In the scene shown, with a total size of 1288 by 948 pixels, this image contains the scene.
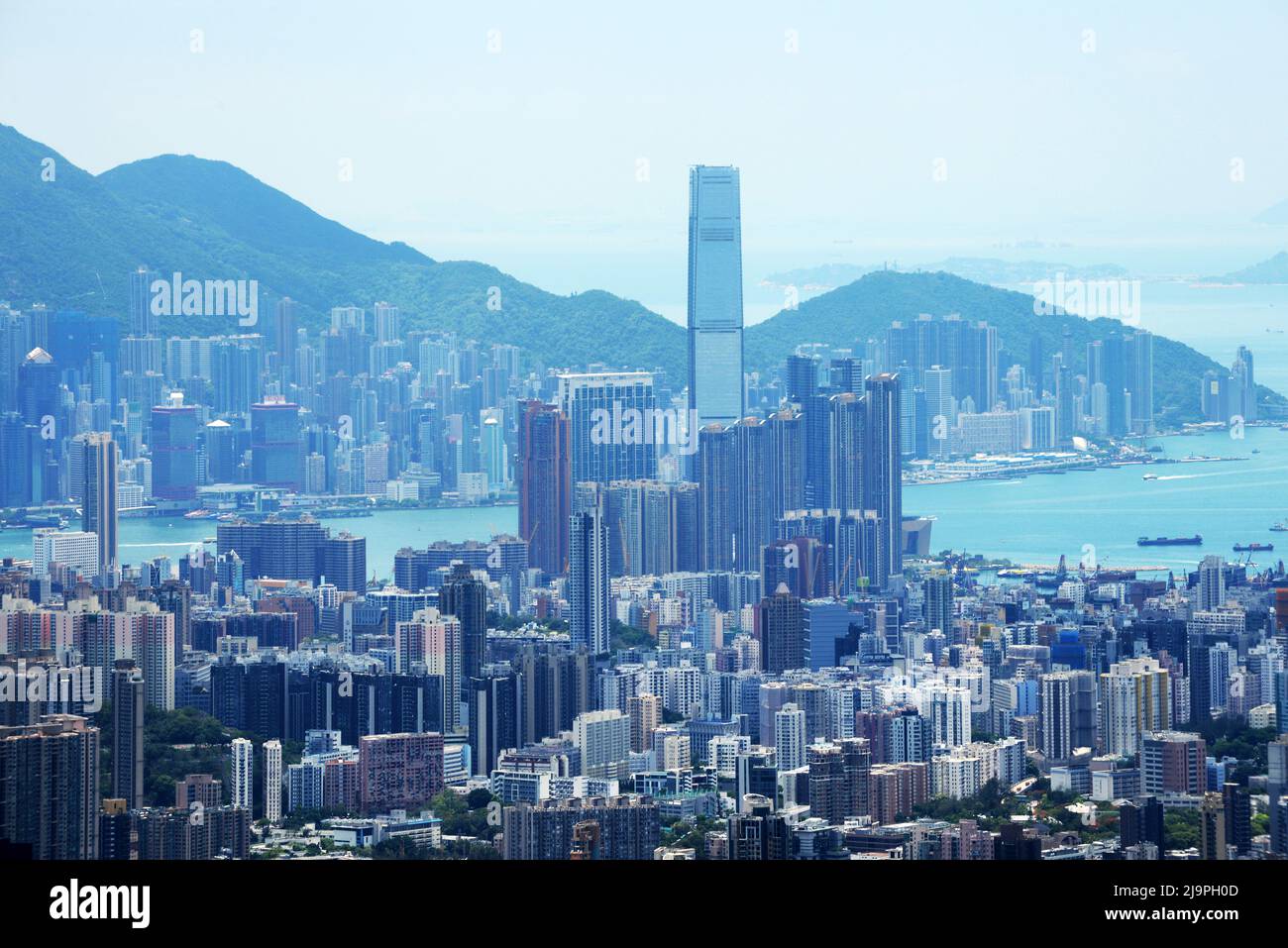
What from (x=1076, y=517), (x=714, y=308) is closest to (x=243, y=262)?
(x=714, y=308)

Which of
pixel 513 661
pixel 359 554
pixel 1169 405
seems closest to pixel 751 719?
pixel 513 661

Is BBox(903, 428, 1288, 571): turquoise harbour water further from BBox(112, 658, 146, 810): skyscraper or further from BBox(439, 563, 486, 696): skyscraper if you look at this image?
BBox(112, 658, 146, 810): skyscraper

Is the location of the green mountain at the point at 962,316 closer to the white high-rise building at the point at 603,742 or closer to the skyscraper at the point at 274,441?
the skyscraper at the point at 274,441

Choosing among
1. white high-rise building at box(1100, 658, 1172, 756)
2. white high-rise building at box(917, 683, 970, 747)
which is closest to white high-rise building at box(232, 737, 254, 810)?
white high-rise building at box(917, 683, 970, 747)

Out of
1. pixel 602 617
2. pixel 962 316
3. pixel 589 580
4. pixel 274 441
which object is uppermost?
pixel 962 316

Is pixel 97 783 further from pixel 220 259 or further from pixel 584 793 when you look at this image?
pixel 220 259

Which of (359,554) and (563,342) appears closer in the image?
(359,554)

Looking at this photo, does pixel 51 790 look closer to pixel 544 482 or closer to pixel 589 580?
pixel 589 580
